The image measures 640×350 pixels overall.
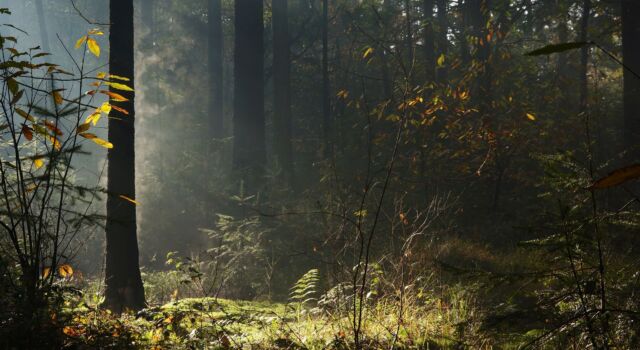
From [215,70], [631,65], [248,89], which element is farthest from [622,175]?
[215,70]

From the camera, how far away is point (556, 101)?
1567cm

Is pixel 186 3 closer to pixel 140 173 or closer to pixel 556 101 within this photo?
pixel 140 173

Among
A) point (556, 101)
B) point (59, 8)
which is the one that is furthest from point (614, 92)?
point (59, 8)

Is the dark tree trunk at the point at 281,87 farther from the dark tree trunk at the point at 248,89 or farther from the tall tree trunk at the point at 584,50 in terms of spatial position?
the tall tree trunk at the point at 584,50

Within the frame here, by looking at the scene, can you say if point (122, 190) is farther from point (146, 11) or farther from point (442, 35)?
point (146, 11)

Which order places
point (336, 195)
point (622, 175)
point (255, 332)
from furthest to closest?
point (336, 195), point (255, 332), point (622, 175)

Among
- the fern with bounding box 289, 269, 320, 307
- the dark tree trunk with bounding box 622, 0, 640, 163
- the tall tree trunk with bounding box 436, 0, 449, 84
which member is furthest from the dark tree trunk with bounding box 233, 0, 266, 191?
the dark tree trunk with bounding box 622, 0, 640, 163

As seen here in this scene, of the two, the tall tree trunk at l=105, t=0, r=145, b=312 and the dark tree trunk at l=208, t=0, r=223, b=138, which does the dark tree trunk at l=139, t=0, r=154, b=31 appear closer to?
the dark tree trunk at l=208, t=0, r=223, b=138

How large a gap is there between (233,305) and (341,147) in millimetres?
12571

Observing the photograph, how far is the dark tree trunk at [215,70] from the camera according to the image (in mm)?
27062

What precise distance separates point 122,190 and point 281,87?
13.0 m

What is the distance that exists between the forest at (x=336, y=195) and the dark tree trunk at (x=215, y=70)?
0.11 meters

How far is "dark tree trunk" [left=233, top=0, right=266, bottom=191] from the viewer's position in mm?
16672

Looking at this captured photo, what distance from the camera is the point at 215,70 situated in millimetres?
28562
